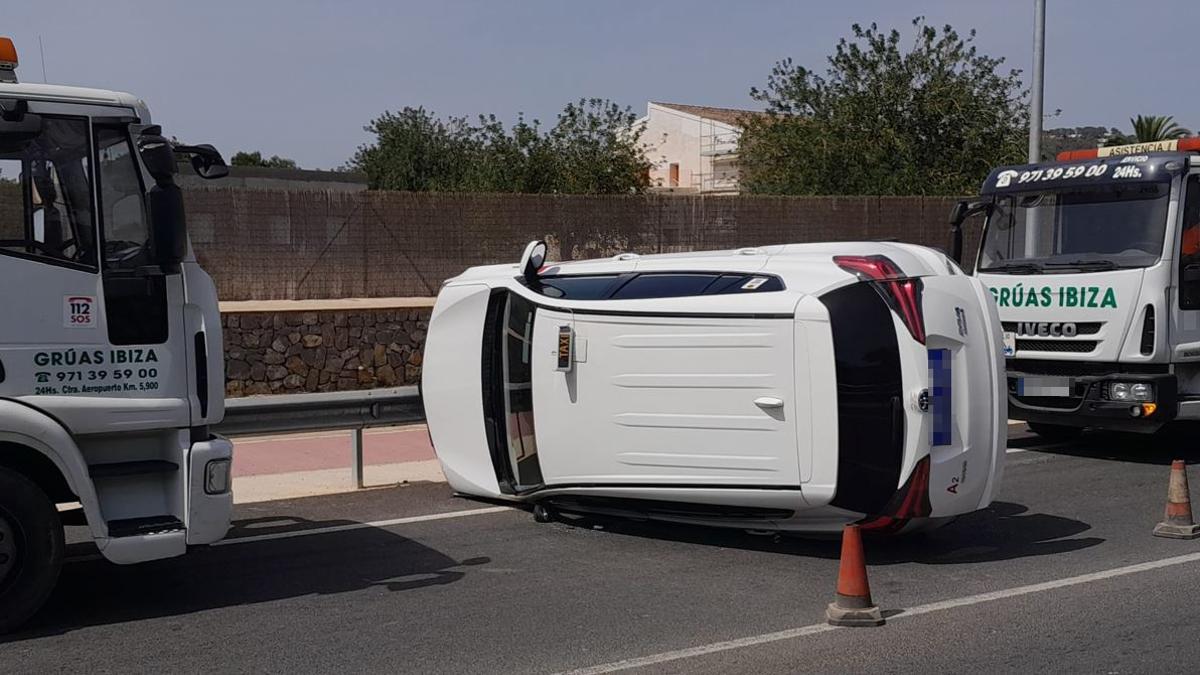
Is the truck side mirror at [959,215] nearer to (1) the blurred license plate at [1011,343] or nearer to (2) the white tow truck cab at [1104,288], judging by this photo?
(2) the white tow truck cab at [1104,288]

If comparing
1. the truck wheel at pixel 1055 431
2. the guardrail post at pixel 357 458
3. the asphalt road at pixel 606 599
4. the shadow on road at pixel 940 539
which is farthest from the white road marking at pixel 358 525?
the truck wheel at pixel 1055 431

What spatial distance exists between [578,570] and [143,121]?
3.56 meters

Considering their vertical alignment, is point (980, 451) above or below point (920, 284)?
below

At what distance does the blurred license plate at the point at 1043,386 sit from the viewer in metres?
11.9

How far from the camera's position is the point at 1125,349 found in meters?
11.5

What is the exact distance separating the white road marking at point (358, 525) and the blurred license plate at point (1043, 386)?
522cm

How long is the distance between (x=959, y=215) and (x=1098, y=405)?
92.0 inches

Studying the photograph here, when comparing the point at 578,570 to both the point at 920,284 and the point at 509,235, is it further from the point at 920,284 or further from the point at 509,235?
the point at 509,235

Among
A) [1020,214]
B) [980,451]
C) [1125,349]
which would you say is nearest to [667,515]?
[980,451]

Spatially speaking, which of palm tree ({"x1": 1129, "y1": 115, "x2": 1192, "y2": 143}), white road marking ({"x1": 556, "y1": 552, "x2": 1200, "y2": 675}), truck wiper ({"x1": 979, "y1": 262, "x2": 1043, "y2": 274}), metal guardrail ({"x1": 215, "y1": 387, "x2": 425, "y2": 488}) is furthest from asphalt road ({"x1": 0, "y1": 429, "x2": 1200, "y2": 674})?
palm tree ({"x1": 1129, "y1": 115, "x2": 1192, "y2": 143})

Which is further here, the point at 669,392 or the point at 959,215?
the point at 959,215

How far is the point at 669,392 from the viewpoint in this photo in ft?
27.1

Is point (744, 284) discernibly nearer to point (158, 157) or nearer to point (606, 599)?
point (606, 599)

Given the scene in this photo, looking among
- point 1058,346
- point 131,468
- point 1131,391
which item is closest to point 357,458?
point 131,468
